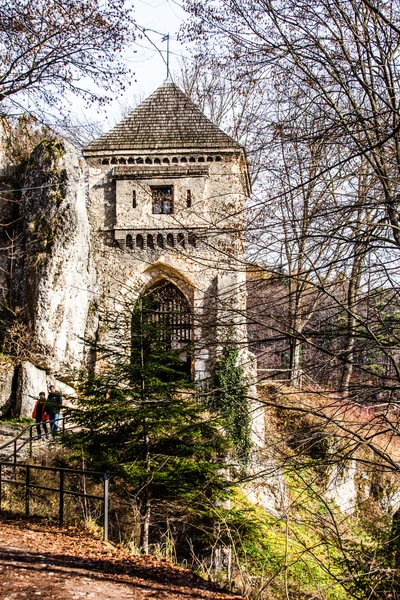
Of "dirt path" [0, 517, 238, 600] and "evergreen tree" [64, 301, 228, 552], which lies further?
"evergreen tree" [64, 301, 228, 552]

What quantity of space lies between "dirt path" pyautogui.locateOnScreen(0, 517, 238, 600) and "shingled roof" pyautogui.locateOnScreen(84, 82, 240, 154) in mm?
16207

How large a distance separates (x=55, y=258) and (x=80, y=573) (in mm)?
13809

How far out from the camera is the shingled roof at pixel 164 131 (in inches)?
907

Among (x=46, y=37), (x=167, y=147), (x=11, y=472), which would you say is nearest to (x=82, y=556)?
(x=11, y=472)

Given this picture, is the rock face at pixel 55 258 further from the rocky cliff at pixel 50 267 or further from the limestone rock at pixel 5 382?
the limestone rock at pixel 5 382

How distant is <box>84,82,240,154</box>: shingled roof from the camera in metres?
23.0

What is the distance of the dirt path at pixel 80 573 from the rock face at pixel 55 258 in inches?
421

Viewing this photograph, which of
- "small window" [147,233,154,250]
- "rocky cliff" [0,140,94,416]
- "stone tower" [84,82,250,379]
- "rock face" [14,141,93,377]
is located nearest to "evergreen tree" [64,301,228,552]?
"rocky cliff" [0,140,94,416]

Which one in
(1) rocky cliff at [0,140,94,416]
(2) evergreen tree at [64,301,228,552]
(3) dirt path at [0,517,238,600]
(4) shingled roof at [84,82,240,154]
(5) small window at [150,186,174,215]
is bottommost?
(3) dirt path at [0,517,238,600]

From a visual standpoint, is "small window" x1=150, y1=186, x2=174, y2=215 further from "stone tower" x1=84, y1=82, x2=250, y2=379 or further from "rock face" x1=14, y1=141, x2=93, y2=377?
"rock face" x1=14, y1=141, x2=93, y2=377

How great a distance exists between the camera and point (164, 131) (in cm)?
2359

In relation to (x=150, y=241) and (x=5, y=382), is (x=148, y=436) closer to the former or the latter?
(x=5, y=382)

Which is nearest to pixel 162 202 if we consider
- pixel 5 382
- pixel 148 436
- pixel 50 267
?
pixel 50 267

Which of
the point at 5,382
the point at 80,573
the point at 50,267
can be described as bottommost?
the point at 80,573
